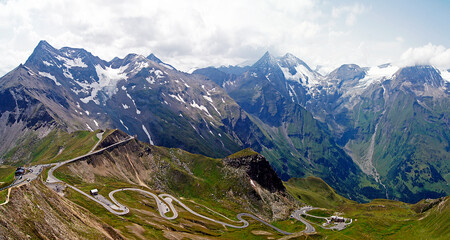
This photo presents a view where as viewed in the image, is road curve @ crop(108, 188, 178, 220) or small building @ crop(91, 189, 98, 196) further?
road curve @ crop(108, 188, 178, 220)

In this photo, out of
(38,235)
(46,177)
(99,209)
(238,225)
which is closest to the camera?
(38,235)

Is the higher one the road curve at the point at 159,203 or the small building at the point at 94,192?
the small building at the point at 94,192

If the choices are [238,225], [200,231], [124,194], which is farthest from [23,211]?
[238,225]

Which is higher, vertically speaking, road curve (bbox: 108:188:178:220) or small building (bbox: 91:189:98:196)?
small building (bbox: 91:189:98:196)

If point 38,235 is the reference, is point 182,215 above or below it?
below

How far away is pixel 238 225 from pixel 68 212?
120 m

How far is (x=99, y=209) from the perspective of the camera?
123875 millimetres

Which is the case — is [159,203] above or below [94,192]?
below

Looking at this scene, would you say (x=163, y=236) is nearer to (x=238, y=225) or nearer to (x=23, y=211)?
(x=23, y=211)

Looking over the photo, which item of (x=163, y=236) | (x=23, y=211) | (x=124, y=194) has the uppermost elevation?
(x=23, y=211)

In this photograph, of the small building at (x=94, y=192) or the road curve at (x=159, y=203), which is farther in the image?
the road curve at (x=159, y=203)

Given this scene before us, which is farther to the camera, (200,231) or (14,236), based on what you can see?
(200,231)

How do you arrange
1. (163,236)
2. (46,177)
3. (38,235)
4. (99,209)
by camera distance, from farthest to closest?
(46,177)
(99,209)
(163,236)
(38,235)

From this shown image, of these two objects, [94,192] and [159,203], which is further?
[159,203]
